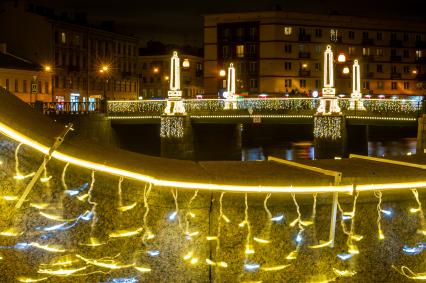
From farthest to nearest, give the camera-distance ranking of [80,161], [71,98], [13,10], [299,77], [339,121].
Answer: [299,77], [71,98], [13,10], [339,121], [80,161]

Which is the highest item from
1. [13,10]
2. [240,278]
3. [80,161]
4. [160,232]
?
[13,10]

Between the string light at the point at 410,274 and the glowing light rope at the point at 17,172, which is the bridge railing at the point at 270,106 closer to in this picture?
the string light at the point at 410,274

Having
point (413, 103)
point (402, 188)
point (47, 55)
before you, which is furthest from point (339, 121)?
point (47, 55)

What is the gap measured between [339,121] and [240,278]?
36.3 metres

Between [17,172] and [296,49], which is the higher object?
[296,49]

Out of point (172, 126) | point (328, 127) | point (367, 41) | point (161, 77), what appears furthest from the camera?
point (161, 77)

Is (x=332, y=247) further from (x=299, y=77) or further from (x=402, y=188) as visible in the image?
(x=299, y=77)

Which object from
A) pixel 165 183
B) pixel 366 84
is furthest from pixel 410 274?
pixel 366 84

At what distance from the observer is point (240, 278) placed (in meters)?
4.88

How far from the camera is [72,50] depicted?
8469cm

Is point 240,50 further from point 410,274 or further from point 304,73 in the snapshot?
point 410,274

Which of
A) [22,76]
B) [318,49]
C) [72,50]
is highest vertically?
[318,49]

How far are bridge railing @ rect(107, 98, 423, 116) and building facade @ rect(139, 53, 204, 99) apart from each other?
6169 cm

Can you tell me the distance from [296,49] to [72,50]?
2706 centimetres
